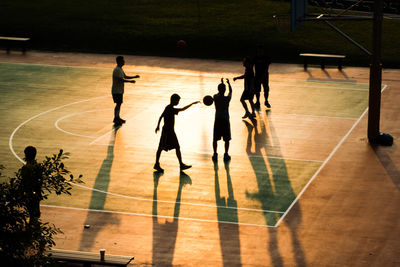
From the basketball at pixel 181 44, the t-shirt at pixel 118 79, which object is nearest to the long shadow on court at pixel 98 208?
the t-shirt at pixel 118 79

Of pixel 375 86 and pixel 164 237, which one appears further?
pixel 375 86

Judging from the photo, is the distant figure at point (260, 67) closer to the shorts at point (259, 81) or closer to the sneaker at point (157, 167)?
the shorts at point (259, 81)

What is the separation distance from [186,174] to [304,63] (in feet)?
48.3

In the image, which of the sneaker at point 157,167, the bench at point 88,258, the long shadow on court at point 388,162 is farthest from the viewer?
the sneaker at point 157,167

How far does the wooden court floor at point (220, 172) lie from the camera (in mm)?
14719

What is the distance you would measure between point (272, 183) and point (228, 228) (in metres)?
3.05

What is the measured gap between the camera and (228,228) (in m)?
15.5

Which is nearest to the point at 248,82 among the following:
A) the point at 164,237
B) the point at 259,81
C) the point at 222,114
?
the point at 259,81

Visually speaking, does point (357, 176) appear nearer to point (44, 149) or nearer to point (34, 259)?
point (44, 149)

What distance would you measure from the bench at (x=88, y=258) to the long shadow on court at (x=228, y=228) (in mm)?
1939

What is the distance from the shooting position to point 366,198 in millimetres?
17125

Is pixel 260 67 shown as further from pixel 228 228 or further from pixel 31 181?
pixel 31 181

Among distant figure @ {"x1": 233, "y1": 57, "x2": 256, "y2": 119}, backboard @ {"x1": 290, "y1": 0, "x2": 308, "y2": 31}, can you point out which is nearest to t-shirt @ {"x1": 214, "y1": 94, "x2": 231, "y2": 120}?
backboard @ {"x1": 290, "y1": 0, "x2": 308, "y2": 31}

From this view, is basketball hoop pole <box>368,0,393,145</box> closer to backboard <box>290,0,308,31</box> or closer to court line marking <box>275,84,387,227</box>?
court line marking <box>275,84,387,227</box>
